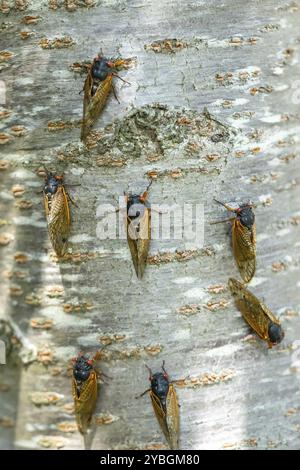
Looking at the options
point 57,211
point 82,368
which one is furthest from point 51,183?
point 82,368

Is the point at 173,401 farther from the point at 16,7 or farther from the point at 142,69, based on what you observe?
the point at 16,7

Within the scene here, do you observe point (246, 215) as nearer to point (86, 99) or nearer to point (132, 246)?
point (132, 246)

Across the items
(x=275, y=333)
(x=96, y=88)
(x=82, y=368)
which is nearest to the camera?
(x=96, y=88)

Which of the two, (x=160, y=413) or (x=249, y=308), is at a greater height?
(x=249, y=308)

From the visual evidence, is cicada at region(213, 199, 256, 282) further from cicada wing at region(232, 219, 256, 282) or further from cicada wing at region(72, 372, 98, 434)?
cicada wing at region(72, 372, 98, 434)

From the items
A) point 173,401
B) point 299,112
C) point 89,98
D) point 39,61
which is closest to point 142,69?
point 89,98

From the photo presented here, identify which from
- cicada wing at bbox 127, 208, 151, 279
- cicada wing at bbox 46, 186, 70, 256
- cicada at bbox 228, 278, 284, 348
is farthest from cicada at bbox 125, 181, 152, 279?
cicada at bbox 228, 278, 284, 348

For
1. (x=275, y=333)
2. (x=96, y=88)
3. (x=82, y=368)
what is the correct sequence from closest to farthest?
(x=96, y=88), (x=82, y=368), (x=275, y=333)
